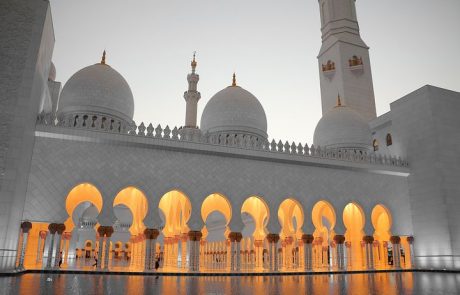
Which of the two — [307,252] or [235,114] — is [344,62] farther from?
[307,252]

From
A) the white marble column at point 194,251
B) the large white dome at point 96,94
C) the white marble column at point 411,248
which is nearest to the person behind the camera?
the white marble column at point 194,251

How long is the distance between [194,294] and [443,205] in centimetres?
938

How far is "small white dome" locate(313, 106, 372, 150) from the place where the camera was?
14117 mm

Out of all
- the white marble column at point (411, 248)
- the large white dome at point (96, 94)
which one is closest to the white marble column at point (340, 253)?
the white marble column at point (411, 248)

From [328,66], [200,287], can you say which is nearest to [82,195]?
[200,287]

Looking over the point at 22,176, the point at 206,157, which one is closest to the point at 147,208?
the point at 206,157

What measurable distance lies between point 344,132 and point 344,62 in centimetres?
649

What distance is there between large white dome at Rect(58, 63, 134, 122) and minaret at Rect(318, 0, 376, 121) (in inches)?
452

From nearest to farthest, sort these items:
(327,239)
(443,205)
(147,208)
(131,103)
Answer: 1. (147,208)
2. (443,205)
3. (131,103)
4. (327,239)

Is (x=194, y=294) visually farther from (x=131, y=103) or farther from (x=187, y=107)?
(x=187, y=107)

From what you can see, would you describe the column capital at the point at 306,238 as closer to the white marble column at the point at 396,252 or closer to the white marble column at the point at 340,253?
the white marble column at the point at 340,253

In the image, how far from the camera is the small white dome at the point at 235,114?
42.3 ft

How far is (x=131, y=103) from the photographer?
12008 millimetres

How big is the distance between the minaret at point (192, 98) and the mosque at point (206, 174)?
14.6 feet
